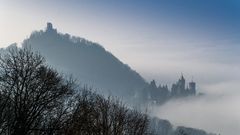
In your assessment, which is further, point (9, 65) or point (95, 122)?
point (95, 122)

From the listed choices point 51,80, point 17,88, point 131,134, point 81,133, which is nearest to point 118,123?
point 131,134

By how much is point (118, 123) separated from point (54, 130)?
13.4 metres

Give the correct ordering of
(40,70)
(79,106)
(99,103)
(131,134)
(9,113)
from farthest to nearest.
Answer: (99,103)
(131,134)
(79,106)
(40,70)
(9,113)

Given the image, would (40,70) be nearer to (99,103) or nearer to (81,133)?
(81,133)

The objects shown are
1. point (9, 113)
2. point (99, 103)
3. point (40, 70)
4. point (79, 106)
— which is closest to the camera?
point (9, 113)

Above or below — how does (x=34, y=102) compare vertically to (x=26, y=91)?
below

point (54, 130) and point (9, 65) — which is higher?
point (9, 65)

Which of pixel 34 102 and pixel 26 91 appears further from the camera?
pixel 34 102

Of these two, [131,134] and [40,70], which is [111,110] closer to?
[131,134]

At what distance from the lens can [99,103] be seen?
213ft

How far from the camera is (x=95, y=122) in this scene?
6103cm

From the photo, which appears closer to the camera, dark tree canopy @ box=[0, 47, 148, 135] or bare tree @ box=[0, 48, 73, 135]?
bare tree @ box=[0, 48, 73, 135]

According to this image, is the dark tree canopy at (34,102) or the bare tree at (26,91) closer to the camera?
the bare tree at (26,91)

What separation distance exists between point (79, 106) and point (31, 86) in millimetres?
9234
